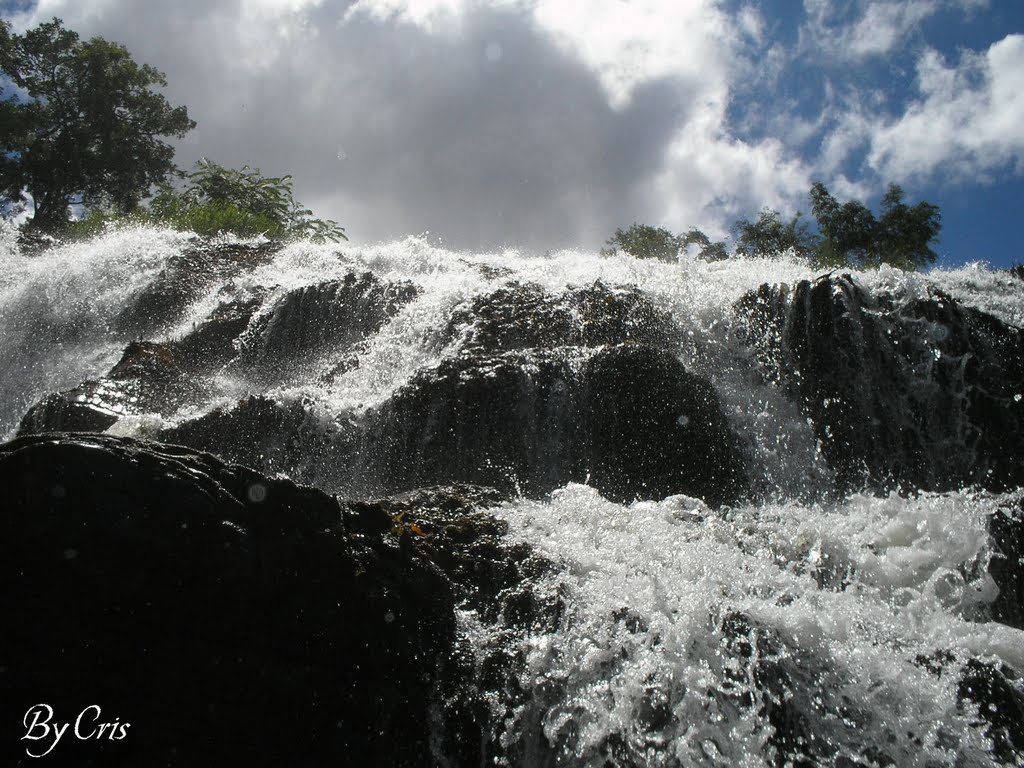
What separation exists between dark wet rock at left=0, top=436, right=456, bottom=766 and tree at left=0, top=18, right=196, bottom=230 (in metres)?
26.5

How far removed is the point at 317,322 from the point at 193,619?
8095mm

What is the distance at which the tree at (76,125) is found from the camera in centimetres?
2419

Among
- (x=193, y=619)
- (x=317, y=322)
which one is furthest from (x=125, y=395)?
(x=193, y=619)

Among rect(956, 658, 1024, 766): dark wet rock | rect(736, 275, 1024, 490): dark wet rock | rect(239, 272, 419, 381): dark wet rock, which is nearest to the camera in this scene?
rect(956, 658, 1024, 766): dark wet rock

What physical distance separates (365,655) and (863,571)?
10.4ft

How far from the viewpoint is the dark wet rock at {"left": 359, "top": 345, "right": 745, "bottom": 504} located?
700 centimetres

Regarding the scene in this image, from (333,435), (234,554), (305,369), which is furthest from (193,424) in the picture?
(234,554)

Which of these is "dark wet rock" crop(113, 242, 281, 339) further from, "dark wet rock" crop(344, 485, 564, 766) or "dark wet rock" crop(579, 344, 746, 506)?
"dark wet rock" crop(344, 485, 564, 766)

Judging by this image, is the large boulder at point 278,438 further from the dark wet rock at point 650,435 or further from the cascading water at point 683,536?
the dark wet rock at point 650,435

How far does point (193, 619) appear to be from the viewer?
8.89ft

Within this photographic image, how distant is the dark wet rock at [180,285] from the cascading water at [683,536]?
25.3 inches

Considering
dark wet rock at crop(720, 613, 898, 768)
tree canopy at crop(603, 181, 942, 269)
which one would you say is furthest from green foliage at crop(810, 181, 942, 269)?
dark wet rock at crop(720, 613, 898, 768)

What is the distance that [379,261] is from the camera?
1284cm

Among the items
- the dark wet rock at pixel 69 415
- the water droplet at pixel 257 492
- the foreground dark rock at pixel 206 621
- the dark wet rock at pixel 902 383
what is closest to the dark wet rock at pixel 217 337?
the dark wet rock at pixel 69 415
